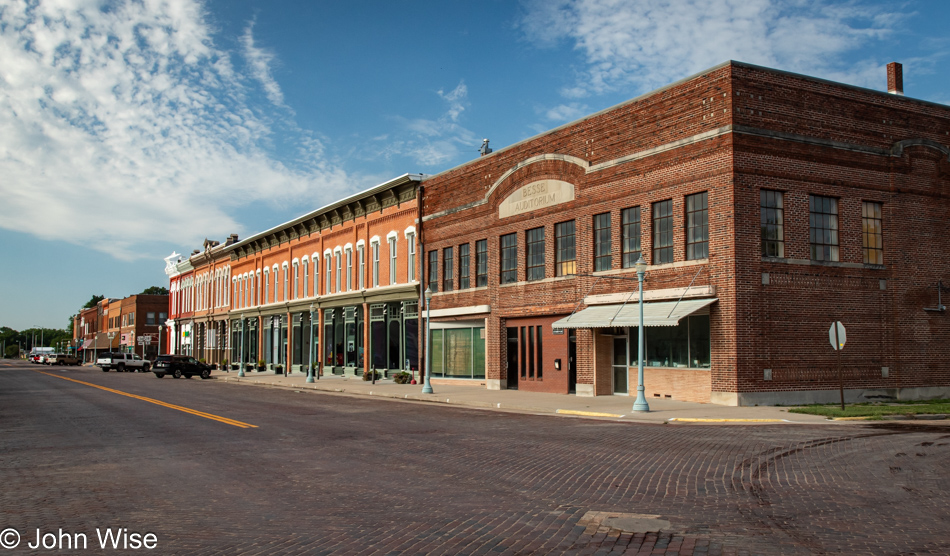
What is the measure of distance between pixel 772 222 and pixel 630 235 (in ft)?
15.5

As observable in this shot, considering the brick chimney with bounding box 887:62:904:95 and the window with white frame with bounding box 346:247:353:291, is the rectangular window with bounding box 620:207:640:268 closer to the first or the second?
the brick chimney with bounding box 887:62:904:95

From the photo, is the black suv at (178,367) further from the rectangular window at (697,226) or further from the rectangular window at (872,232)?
the rectangular window at (872,232)

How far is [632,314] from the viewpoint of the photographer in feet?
79.2

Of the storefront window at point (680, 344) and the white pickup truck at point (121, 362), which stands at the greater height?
the storefront window at point (680, 344)

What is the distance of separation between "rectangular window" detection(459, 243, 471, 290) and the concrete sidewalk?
461 centimetres

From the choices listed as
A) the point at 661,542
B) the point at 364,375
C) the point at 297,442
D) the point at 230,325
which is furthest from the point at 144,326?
the point at 661,542

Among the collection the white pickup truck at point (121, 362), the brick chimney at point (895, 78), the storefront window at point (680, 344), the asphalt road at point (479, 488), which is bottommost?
the white pickup truck at point (121, 362)

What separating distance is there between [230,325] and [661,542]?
63.2 meters

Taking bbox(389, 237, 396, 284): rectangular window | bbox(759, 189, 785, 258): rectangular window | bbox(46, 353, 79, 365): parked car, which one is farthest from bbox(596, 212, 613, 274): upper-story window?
bbox(46, 353, 79, 365): parked car

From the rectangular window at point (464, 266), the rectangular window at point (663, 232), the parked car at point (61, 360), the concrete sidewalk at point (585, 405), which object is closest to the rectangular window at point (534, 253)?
the rectangular window at point (464, 266)

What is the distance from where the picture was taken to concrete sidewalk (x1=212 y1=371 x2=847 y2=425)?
61.7 ft

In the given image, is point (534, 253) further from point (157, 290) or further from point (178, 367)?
point (157, 290)

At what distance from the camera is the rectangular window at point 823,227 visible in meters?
23.2

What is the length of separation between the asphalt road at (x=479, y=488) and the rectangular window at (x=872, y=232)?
9354 mm
